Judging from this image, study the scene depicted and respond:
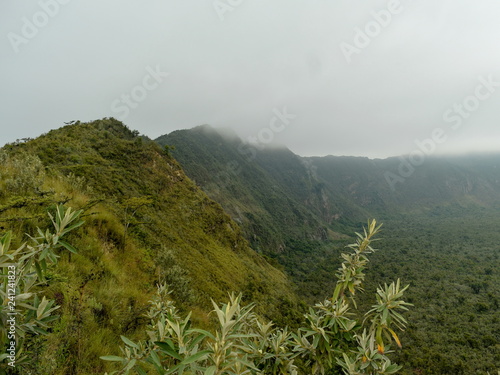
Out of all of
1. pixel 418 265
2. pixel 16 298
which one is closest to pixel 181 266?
pixel 16 298

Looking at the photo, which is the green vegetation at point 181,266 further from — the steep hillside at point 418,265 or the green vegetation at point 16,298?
the steep hillside at point 418,265

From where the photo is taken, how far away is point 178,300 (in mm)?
8875

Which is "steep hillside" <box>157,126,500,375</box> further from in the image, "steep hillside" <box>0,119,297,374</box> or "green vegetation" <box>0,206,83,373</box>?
"green vegetation" <box>0,206,83,373</box>

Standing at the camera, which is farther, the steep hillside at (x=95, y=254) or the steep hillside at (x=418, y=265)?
the steep hillside at (x=418, y=265)

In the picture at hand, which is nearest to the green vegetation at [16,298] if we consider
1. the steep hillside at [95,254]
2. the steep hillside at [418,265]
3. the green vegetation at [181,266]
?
the green vegetation at [181,266]

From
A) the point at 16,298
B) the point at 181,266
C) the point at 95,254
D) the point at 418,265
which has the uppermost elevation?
the point at 16,298

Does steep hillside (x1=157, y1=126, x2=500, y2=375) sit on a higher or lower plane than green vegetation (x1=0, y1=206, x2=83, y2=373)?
lower

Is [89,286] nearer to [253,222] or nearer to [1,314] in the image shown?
[1,314]

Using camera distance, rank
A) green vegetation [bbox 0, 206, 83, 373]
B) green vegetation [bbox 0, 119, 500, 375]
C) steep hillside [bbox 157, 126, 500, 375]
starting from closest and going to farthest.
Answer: green vegetation [bbox 0, 206, 83, 373], green vegetation [bbox 0, 119, 500, 375], steep hillside [bbox 157, 126, 500, 375]

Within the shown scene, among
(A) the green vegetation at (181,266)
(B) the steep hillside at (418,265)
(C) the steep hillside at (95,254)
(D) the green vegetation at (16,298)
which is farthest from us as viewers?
(B) the steep hillside at (418,265)

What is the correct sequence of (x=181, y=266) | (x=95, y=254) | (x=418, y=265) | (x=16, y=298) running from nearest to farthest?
(x=16, y=298)
(x=95, y=254)
(x=181, y=266)
(x=418, y=265)

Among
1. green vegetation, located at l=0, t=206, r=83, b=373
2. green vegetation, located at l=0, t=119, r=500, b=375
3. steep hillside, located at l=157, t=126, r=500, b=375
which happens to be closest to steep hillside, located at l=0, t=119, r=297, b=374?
green vegetation, located at l=0, t=119, r=500, b=375

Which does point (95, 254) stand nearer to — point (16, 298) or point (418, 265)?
point (16, 298)

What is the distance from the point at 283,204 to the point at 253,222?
182 ft
